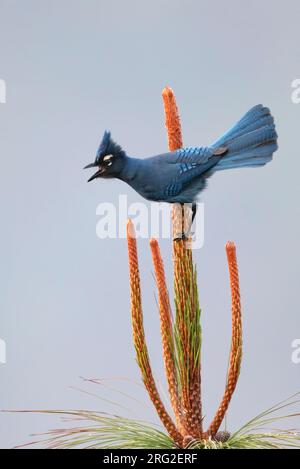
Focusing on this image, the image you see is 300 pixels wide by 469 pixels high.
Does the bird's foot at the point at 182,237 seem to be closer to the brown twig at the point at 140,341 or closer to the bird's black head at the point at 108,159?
the brown twig at the point at 140,341

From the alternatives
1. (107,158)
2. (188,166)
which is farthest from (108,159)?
(188,166)

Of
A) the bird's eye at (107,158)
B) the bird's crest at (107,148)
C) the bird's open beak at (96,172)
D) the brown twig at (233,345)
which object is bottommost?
the brown twig at (233,345)

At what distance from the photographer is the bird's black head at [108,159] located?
299 cm

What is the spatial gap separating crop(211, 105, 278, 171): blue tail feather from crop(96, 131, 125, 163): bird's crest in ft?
1.28

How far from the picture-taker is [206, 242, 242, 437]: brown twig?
9.96 ft

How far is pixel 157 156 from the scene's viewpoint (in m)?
3.11

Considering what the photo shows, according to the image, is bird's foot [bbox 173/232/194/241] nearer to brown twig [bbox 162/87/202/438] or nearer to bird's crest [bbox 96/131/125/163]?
brown twig [bbox 162/87/202/438]

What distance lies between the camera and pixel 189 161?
307 centimetres

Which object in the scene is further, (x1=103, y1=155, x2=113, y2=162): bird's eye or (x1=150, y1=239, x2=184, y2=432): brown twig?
(x1=150, y1=239, x2=184, y2=432): brown twig

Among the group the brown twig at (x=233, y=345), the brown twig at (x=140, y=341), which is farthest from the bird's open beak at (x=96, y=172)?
the brown twig at (x=233, y=345)

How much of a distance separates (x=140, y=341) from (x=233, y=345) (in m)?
0.36

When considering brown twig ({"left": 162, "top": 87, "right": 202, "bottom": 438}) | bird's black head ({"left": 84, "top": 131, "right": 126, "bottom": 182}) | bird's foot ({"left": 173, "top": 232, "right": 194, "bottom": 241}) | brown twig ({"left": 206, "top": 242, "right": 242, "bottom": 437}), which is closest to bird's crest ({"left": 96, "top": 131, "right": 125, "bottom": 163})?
bird's black head ({"left": 84, "top": 131, "right": 126, "bottom": 182})
